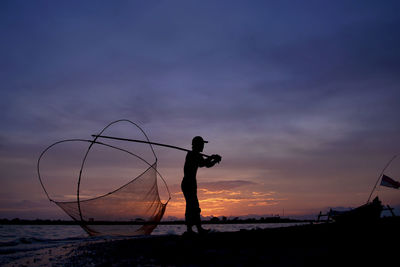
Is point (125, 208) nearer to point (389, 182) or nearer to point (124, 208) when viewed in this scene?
point (124, 208)

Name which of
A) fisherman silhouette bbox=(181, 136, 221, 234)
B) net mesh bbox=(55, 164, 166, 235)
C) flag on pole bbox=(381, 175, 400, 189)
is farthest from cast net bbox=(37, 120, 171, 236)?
flag on pole bbox=(381, 175, 400, 189)

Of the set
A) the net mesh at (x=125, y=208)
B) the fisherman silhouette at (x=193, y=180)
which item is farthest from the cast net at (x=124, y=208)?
the fisherman silhouette at (x=193, y=180)

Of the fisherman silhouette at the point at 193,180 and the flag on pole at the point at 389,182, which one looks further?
the flag on pole at the point at 389,182

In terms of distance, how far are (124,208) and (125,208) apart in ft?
0.13

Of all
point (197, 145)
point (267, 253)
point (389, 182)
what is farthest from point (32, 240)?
point (389, 182)

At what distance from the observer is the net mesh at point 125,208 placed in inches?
437

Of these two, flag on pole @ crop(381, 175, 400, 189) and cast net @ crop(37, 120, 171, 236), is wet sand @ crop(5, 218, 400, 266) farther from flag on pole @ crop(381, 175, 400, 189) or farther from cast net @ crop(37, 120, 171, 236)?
flag on pole @ crop(381, 175, 400, 189)

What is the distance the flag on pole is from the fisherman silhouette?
1774cm

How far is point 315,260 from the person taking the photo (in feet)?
13.5

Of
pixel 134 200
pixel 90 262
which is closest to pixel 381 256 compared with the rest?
pixel 90 262

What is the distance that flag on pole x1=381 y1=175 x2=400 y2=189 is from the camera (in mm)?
20359

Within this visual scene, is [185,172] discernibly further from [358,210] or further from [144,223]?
[358,210]

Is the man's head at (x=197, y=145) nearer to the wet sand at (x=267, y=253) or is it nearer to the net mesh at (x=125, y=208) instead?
the wet sand at (x=267, y=253)

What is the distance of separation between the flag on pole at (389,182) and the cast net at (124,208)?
52.9ft
